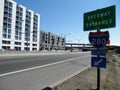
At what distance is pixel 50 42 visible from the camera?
151m

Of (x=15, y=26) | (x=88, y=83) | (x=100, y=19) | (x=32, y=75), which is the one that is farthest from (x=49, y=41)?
(x=100, y=19)

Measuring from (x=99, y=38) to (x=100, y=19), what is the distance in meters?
0.72

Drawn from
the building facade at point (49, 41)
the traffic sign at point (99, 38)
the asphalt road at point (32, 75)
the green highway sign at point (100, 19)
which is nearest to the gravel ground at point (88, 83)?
the asphalt road at point (32, 75)

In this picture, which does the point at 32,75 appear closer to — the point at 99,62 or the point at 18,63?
the point at 99,62

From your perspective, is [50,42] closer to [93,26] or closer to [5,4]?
[5,4]

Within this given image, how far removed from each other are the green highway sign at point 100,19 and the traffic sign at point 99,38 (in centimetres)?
23

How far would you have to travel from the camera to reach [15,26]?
304 ft

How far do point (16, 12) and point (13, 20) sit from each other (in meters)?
5.44

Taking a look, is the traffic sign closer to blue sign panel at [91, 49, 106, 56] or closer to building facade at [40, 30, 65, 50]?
blue sign panel at [91, 49, 106, 56]

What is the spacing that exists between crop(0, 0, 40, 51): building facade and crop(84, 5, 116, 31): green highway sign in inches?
2614

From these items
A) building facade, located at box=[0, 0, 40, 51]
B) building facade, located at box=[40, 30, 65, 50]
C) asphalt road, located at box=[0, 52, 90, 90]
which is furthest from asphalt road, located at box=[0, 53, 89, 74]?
building facade, located at box=[40, 30, 65, 50]

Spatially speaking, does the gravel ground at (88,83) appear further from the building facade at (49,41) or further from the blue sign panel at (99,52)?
the building facade at (49,41)

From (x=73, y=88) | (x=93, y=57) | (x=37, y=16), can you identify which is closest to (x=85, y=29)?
(x=93, y=57)

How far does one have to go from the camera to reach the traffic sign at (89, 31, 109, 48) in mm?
7113
